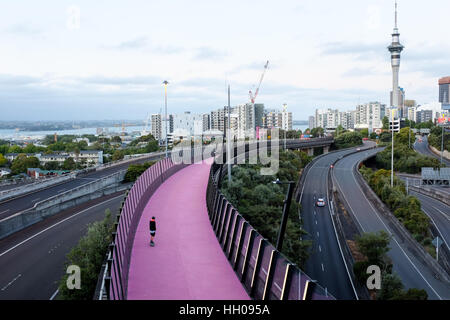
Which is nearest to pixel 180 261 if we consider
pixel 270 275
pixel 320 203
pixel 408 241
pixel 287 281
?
pixel 270 275

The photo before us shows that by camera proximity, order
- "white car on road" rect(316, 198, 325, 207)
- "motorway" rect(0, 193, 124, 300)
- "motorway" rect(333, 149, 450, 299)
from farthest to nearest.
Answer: "white car on road" rect(316, 198, 325, 207)
"motorway" rect(333, 149, 450, 299)
"motorway" rect(0, 193, 124, 300)

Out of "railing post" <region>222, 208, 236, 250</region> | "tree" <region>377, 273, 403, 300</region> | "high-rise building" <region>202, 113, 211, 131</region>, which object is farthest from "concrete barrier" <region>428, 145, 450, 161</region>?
"railing post" <region>222, 208, 236, 250</region>

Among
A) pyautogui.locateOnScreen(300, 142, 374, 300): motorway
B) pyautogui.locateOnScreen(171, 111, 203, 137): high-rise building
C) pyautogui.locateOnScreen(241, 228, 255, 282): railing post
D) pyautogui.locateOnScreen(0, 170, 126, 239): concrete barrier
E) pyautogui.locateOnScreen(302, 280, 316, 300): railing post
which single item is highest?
pyautogui.locateOnScreen(171, 111, 203, 137): high-rise building

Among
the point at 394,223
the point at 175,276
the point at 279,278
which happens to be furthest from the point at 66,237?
the point at 394,223

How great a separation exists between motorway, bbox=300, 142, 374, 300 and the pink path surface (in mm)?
10336

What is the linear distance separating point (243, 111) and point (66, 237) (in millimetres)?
137322

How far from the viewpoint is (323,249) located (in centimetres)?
3100

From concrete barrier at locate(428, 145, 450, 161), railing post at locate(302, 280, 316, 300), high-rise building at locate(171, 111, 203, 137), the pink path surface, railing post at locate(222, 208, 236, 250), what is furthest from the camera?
high-rise building at locate(171, 111, 203, 137)

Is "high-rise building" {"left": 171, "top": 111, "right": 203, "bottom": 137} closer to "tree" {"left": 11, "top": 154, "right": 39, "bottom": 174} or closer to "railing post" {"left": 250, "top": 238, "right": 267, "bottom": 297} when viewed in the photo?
"tree" {"left": 11, "top": 154, "right": 39, "bottom": 174}

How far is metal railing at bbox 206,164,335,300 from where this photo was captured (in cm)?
705

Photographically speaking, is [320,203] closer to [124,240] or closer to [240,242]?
[240,242]

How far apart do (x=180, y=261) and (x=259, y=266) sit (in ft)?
10.4

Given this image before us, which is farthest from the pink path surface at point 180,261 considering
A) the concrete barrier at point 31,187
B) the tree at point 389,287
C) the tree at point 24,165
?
the tree at point 24,165
